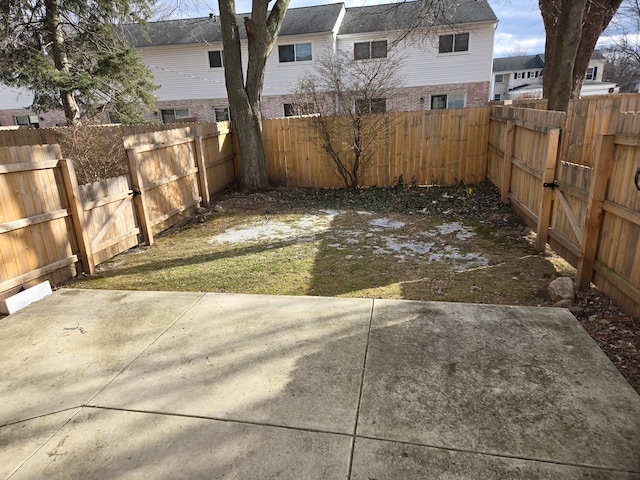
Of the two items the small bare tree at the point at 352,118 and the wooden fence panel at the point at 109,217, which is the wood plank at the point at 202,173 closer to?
the wooden fence panel at the point at 109,217

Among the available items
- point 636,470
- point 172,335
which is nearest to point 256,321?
A: point 172,335

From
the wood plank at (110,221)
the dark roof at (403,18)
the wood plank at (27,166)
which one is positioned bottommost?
the wood plank at (110,221)

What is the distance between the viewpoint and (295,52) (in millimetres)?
19484

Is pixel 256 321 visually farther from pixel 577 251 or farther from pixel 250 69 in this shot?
pixel 250 69

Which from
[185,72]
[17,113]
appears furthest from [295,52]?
[17,113]

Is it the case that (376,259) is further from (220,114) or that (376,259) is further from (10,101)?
(10,101)

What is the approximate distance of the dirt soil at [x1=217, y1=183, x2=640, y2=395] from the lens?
317 centimetres

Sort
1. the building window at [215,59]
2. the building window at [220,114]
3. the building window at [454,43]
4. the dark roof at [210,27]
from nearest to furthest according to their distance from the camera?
the building window at [454,43]
the dark roof at [210,27]
the building window at [215,59]
the building window at [220,114]

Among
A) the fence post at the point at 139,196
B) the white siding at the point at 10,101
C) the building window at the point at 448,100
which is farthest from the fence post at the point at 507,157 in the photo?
the white siding at the point at 10,101

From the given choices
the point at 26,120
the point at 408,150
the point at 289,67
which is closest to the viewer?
the point at 408,150

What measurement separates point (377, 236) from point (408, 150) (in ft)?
13.5

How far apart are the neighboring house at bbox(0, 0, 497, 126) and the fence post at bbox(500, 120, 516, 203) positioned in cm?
1099

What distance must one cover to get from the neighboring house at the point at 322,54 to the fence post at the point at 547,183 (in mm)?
13384

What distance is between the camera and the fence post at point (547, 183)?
506cm
